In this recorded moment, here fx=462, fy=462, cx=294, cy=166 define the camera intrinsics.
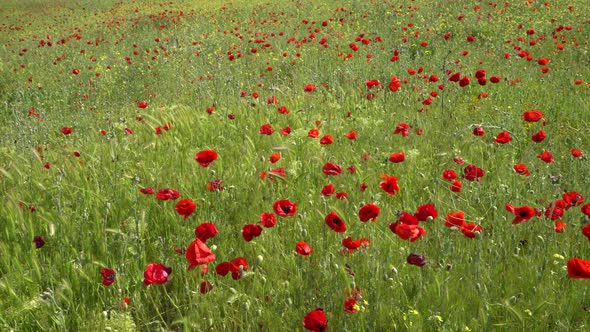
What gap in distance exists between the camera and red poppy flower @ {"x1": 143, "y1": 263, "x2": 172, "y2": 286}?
63.6 inches

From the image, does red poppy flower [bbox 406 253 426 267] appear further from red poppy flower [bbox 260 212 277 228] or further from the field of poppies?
red poppy flower [bbox 260 212 277 228]

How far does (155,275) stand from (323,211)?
3.83 feet

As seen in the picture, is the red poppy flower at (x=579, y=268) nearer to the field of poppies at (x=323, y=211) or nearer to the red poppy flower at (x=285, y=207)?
the field of poppies at (x=323, y=211)

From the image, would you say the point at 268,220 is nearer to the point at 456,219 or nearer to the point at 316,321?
the point at 316,321

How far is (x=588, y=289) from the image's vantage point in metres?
1.90

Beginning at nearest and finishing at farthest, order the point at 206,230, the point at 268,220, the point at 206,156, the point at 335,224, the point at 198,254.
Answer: the point at 198,254
the point at 206,230
the point at 335,224
the point at 268,220
the point at 206,156

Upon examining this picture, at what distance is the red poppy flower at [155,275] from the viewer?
162 centimetres

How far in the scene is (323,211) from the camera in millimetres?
2590

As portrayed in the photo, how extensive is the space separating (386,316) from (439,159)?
70.8 inches

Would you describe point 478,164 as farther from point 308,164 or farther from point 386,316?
point 386,316

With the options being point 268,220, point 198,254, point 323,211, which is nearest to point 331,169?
point 323,211

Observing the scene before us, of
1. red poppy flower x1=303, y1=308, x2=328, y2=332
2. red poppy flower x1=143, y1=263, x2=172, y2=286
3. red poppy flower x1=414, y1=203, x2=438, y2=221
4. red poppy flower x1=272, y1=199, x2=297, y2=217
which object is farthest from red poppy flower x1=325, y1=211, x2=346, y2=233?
red poppy flower x1=143, y1=263, x2=172, y2=286

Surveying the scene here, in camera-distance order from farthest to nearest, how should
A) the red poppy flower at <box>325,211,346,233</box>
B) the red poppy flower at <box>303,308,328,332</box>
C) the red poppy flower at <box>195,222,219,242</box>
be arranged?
1. the red poppy flower at <box>325,211,346,233</box>
2. the red poppy flower at <box>195,222,219,242</box>
3. the red poppy flower at <box>303,308,328,332</box>

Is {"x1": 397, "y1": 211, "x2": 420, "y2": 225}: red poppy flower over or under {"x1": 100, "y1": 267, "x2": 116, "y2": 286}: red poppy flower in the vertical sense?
over
